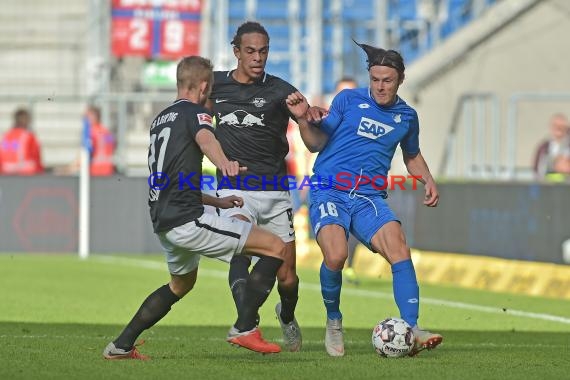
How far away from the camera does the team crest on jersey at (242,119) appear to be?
33.0 ft

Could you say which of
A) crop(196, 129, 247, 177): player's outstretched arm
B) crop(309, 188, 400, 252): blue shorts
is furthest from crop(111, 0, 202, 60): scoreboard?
crop(196, 129, 247, 177): player's outstretched arm

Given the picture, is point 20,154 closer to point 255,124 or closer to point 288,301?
point 255,124

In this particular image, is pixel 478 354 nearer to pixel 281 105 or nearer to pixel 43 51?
pixel 281 105

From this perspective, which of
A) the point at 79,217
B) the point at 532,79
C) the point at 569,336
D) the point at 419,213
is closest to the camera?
the point at 569,336

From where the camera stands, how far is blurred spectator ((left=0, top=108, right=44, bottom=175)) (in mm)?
22906

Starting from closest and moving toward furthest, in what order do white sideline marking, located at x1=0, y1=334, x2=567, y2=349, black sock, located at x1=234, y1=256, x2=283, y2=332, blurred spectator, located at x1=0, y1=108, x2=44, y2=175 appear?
black sock, located at x1=234, y1=256, x2=283, y2=332
white sideline marking, located at x1=0, y1=334, x2=567, y2=349
blurred spectator, located at x1=0, y1=108, x2=44, y2=175

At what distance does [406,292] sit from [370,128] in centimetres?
124

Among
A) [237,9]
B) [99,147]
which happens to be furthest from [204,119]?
[237,9]

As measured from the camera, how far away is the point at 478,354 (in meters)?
9.75

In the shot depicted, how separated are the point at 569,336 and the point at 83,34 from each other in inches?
889

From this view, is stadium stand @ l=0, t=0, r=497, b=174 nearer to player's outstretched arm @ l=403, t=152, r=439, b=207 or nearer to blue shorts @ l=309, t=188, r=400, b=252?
player's outstretched arm @ l=403, t=152, r=439, b=207

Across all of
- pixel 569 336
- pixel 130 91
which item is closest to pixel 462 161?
pixel 130 91

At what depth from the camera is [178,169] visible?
340 inches

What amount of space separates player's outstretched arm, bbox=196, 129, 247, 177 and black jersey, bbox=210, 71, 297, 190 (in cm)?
148
